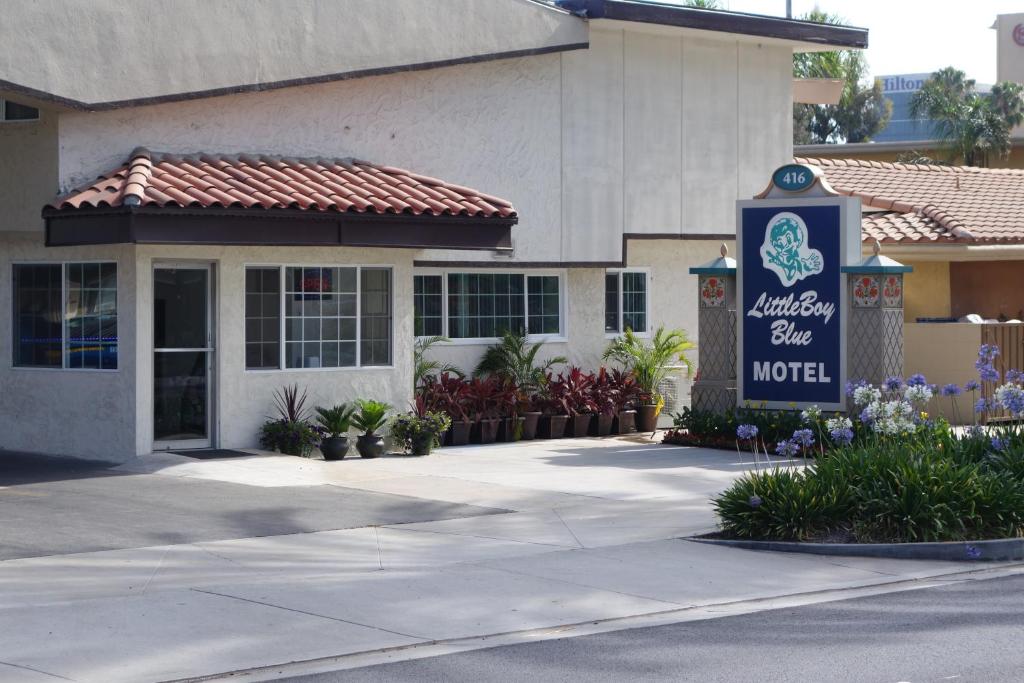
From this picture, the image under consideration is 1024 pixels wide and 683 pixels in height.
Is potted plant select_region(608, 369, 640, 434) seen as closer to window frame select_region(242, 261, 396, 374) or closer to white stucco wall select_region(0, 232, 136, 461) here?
window frame select_region(242, 261, 396, 374)

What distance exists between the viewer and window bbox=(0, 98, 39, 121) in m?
17.8

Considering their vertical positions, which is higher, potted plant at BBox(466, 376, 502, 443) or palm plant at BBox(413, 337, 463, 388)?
palm plant at BBox(413, 337, 463, 388)

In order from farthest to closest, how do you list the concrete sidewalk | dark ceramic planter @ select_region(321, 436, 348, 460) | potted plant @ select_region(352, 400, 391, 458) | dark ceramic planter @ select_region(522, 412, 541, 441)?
dark ceramic planter @ select_region(522, 412, 541, 441), potted plant @ select_region(352, 400, 391, 458), dark ceramic planter @ select_region(321, 436, 348, 460), the concrete sidewalk

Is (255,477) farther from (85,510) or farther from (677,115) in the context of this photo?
(677,115)

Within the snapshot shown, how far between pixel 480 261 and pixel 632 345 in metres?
3.02

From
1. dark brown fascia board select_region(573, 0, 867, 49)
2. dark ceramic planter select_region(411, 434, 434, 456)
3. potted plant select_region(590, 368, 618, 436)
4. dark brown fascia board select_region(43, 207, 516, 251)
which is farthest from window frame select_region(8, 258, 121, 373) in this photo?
dark brown fascia board select_region(573, 0, 867, 49)

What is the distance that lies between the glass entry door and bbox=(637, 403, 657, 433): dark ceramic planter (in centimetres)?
700

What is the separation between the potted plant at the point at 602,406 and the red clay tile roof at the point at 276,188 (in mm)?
3674

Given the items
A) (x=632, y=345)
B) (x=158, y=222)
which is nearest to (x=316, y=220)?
(x=158, y=222)

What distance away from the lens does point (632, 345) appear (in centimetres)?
2247

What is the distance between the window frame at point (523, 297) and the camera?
20.9 metres

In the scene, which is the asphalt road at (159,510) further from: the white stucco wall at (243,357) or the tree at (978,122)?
the tree at (978,122)

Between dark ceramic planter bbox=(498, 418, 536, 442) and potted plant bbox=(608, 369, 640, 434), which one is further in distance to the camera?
potted plant bbox=(608, 369, 640, 434)

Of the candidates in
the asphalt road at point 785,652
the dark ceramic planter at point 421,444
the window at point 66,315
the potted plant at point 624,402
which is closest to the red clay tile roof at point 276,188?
the window at point 66,315
